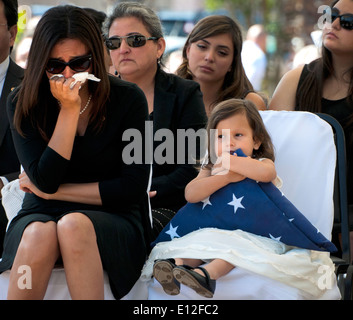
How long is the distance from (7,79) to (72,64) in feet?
4.26

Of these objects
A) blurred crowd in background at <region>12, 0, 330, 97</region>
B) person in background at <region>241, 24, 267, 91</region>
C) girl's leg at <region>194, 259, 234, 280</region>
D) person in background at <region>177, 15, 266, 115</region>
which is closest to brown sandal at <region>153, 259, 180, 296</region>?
girl's leg at <region>194, 259, 234, 280</region>

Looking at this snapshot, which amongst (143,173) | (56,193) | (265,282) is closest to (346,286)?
(265,282)

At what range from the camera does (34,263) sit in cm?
300

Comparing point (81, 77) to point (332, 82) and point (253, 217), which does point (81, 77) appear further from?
point (332, 82)

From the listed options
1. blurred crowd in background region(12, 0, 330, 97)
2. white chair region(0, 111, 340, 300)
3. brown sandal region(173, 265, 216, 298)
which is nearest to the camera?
brown sandal region(173, 265, 216, 298)

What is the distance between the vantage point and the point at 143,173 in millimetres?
3352

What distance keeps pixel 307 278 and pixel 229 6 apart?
1453 cm

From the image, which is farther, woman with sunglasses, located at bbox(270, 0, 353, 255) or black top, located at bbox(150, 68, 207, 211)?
woman with sunglasses, located at bbox(270, 0, 353, 255)

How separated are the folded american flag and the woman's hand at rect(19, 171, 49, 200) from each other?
0.58 meters

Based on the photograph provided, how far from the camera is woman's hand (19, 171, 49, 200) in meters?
3.29

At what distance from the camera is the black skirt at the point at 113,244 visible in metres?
3.12

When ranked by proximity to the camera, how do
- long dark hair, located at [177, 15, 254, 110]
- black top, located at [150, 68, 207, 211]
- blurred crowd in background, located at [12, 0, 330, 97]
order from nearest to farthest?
1. black top, located at [150, 68, 207, 211]
2. long dark hair, located at [177, 15, 254, 110]
3. blurred crowd in background, located at [12, 0, 330, 97]

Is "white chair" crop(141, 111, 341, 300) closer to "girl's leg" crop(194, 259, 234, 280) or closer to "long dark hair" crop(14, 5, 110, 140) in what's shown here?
"girl's leg" crop(194, 259, 234, 280)

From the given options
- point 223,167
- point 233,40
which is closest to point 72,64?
point 223,167
